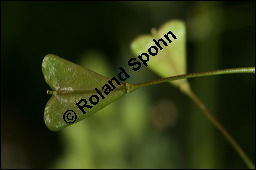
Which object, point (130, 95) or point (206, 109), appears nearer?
point (206, 109)

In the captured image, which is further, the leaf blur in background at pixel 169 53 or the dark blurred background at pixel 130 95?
the dark blurred background at pixel 130 95

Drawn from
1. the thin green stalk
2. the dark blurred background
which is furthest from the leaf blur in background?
the dark blurred background

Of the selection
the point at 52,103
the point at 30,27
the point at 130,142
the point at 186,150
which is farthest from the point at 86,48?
the point at 52,103

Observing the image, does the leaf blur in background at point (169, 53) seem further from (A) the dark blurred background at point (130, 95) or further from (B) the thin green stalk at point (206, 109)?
(A) the dark blurred background at point (130, 95)

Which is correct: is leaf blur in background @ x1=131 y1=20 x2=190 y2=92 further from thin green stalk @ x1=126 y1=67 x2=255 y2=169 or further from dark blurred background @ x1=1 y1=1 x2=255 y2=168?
dark blurred background @ x1=1 y1=1 x2=255 y2=168

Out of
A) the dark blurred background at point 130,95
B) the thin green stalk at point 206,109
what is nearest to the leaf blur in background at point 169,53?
the thin green stalk at point 206,109

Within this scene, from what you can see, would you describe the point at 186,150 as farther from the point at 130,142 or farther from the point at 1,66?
the point at 1,66

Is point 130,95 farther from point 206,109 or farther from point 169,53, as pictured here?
point 206,109

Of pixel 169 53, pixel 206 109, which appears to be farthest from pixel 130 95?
pixel 206 109

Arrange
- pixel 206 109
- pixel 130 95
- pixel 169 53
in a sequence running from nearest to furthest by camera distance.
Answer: pixel 206 109 → pixel 169 53 → pixel 130 95
